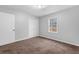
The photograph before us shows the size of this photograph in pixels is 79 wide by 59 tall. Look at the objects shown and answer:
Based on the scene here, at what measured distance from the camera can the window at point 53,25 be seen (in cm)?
155

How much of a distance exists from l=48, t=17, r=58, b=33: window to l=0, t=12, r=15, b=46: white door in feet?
2.45

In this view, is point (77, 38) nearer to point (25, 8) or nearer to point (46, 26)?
point (46, 26)

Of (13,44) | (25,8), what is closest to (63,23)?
(25,8)

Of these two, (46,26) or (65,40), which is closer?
(65,40)

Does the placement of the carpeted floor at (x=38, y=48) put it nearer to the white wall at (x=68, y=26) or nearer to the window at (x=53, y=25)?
the white wall at (x=68, y=26)

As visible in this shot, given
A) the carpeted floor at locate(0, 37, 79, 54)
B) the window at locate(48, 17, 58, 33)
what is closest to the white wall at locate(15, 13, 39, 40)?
the carpeted floor at locate(0, 37, 79, 54)

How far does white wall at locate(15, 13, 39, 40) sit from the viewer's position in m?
1.50

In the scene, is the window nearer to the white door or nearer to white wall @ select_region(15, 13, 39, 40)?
white wall @ select_region(15, 13, 39, 40)

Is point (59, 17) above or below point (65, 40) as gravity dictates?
above

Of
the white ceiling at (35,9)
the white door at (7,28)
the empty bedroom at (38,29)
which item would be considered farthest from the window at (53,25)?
the white door at (7,28)

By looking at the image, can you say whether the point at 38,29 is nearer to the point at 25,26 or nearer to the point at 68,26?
the point at 25,26

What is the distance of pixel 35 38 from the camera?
5.17ft
